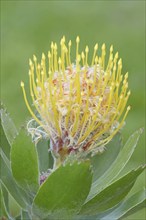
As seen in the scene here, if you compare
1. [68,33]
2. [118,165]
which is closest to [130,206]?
[118,165]

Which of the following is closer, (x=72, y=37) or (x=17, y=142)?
(x=17, y=142)

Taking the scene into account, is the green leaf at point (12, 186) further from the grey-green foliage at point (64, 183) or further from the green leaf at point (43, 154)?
the green leaf at point (43, 154)

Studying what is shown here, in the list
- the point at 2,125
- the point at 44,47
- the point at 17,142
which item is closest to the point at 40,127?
the point at 2,125

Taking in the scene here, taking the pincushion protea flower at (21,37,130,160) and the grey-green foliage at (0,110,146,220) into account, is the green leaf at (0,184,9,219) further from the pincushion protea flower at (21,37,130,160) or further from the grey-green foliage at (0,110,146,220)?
the pincushion protea flower at (21,37,130,160)

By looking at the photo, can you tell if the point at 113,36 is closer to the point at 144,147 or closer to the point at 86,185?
the point at 144,147

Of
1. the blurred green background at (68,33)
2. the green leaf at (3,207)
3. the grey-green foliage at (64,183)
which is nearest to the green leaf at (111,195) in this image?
the grey-green foliage at (64,183)

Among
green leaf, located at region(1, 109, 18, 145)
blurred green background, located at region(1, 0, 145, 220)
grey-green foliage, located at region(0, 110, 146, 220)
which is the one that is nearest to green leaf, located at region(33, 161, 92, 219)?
grey-green foliage, located at region(0, 110, 146, 220)
